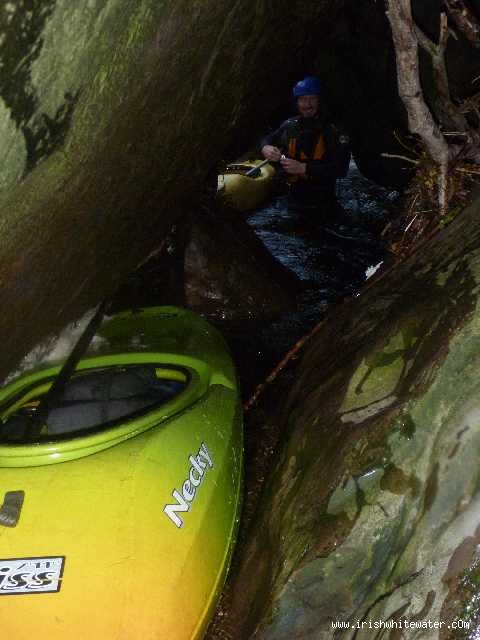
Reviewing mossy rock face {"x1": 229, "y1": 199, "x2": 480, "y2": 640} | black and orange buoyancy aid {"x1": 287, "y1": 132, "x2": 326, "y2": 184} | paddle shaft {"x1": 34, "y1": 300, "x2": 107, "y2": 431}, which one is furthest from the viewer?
black and orange buoyancy aid {"x1": 287, "y1": 132, "x2": 326, "y2": 184}

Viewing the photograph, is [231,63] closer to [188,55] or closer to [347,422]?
[188,55]

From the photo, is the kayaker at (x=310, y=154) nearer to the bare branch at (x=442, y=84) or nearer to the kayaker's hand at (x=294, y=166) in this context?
the kayaker's hand at (x=294, y=166)

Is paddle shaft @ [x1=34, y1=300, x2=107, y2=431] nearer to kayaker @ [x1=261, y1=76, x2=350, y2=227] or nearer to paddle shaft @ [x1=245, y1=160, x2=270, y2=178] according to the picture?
paddle shaft @ [x1=245, y1=160, x2=270, y2=178]

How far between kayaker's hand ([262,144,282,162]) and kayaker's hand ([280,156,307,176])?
0.65ft

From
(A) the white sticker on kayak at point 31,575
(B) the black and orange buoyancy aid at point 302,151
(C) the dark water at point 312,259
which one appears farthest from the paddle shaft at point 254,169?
(A) the white sticker on kayak at point 31,575

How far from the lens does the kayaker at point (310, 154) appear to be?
22.3 ft

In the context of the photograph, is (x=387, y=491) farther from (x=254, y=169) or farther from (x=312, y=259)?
(x=254, y=169)

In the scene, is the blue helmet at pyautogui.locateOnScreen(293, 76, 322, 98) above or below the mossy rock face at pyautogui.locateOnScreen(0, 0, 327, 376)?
below

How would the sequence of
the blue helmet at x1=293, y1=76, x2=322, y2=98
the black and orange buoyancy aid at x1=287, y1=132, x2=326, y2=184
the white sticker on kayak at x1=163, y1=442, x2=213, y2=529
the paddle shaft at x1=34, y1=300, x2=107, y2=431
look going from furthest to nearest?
1. the black and orange buoyancy aid at x1=287, y1=132, x2=326, y2=184
2. the blue helmet at x1=293, y1=76, x2=322, y2=98
3. the paddle shaft at x1=34, y1=300, x2=107, y2=431
4. the white sticker on kayak at x1=163, y1=442, x2=213, y2=529

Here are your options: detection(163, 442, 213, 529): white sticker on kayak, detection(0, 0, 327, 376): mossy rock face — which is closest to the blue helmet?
detection(0, 0, 327, 376): mossy rock face

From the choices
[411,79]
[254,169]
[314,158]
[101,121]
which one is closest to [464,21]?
[411,79]

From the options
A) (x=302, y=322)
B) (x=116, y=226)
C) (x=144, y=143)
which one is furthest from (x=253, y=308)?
(x=144, y=143)

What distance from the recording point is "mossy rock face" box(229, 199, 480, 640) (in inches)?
73.9

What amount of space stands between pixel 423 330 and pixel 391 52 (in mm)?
5776
